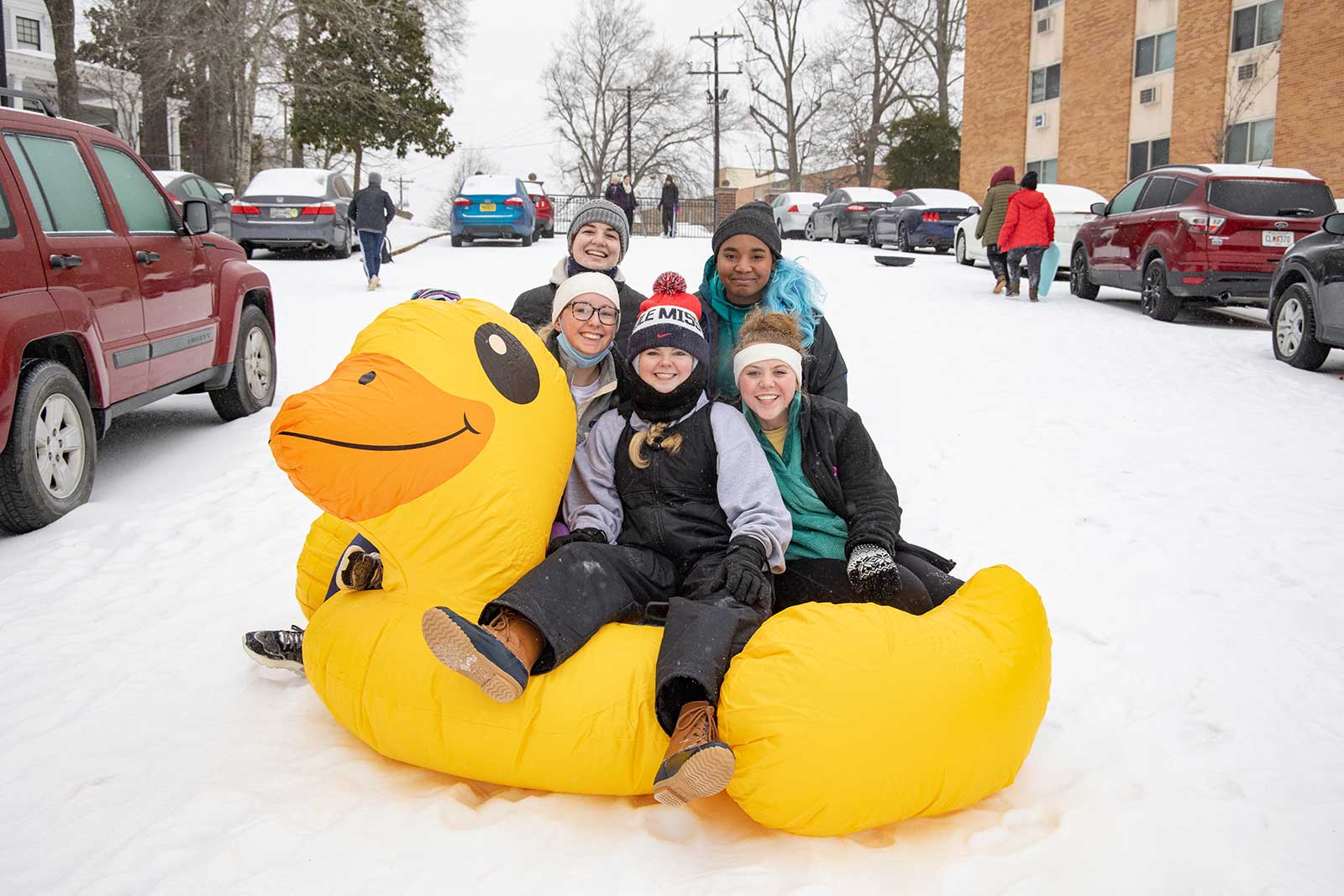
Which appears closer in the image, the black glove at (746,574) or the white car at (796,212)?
the black glove at (746,574)

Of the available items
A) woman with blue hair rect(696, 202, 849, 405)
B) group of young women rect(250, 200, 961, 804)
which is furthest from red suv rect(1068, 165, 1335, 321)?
group of young women rect(250, 200, 961, 804)

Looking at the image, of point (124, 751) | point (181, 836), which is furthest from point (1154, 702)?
point (124, 751)

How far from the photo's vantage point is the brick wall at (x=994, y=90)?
3347 cm

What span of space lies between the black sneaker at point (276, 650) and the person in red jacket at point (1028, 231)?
12.0 metres

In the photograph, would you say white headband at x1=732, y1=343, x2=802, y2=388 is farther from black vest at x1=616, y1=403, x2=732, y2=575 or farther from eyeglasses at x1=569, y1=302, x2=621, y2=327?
eyeglasses at x1=569, y1=302, x2=621, y2=327

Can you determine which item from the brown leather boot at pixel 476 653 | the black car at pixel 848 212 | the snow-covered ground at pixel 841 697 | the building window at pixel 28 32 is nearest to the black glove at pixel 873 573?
the snow-covered ground at pixel 841 697

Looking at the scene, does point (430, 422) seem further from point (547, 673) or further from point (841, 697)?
point (841, 697)

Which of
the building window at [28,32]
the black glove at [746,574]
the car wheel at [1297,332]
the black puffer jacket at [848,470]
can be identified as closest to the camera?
the black glove at [746,574]

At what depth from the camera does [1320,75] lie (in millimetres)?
23172

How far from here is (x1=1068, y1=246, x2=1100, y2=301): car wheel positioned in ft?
48.1

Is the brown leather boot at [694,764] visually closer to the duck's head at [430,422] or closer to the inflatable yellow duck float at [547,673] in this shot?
the inflatable yellow duck float at [547,673]

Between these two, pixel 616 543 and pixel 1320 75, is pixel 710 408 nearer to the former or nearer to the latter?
pixel 616 543

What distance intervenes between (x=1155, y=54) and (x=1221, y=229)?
1973 centimetres

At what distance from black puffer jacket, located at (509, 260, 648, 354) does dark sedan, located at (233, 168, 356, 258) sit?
1458 centimetres
